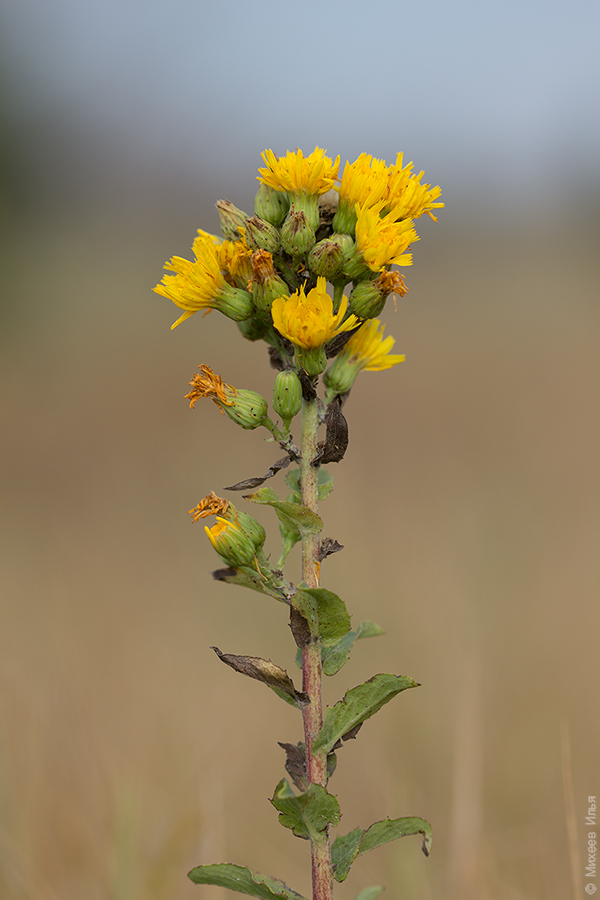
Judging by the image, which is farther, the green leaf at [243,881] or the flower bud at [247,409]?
the flower bud at [247,409]

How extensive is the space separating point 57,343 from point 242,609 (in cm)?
897

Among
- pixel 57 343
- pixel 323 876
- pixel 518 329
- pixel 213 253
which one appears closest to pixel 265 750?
pixel 323 876

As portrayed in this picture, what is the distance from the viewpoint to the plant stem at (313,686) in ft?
4.43

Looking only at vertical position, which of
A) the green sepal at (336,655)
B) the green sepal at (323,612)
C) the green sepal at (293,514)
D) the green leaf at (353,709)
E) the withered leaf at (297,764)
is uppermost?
the green sepal at (293,514)

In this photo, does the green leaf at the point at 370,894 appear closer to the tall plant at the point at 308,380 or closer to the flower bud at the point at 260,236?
the tall plant at the point at 308,380

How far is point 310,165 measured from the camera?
1515 mm

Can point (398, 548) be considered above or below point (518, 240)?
below

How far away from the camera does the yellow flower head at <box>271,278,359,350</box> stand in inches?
55.0

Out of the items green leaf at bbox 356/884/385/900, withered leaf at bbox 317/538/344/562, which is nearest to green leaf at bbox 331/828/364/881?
green leaf at bbox 356/884/385/900

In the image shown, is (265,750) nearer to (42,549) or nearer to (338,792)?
(338,792)

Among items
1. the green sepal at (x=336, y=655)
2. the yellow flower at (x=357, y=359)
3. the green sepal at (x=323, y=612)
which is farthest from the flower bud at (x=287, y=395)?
the green sepal at (x=336, y=655)

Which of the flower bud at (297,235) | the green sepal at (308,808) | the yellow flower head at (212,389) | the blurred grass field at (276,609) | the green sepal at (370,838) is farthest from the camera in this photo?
the blurred grass field at (276,609)

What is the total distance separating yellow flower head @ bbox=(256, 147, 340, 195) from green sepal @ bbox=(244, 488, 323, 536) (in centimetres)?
72

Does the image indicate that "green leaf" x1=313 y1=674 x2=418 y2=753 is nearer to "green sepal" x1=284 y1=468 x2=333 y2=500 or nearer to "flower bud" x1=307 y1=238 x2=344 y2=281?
"green sepal" x1=284 y1=468 x2=333 y2=500
